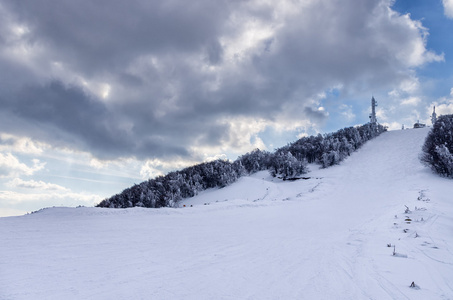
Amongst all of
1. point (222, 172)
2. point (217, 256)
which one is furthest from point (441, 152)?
point (217, 256)

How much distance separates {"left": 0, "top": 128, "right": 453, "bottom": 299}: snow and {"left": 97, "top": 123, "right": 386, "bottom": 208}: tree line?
19.5m

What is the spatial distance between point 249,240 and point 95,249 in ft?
15.4

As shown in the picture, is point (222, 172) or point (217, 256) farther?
point (222, 172)

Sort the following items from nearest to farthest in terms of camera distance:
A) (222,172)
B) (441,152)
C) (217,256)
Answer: (217,256)
(441,152)
(222,172)

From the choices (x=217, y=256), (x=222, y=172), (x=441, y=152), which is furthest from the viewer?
(x=222, y=172)

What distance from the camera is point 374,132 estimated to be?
55.2m

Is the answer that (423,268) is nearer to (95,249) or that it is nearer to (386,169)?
(95,249)

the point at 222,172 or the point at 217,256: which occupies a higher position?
the point at 222,172

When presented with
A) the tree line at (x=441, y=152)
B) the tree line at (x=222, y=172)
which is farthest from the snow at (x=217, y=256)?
the tree line at (x=222, y=172)

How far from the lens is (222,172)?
122 feet

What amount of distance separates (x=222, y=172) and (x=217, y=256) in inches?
1211

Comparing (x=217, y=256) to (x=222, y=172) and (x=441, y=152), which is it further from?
(x=222, y=172)

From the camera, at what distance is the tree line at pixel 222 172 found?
113ft

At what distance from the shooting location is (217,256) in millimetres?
6531
